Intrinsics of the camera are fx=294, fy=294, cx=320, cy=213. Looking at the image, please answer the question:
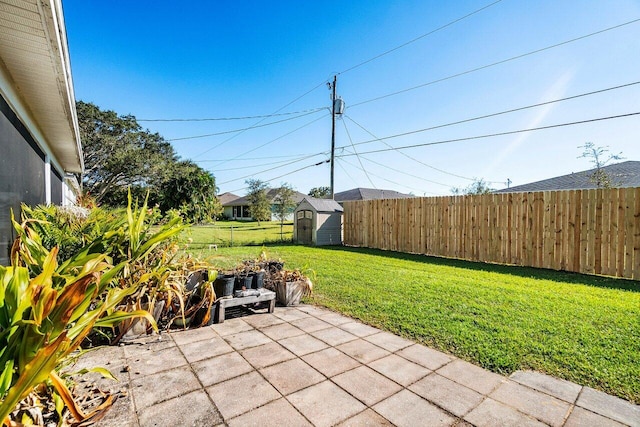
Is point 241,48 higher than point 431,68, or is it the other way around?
point 241,48

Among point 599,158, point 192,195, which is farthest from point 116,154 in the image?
point 599,158

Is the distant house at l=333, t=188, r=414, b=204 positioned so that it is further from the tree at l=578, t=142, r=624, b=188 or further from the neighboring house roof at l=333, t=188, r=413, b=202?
the tree at l=578, t=142, r=624, b=188

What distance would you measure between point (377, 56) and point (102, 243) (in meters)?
12.2

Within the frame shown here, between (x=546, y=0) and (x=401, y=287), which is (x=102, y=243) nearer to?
(x=401, y=287)

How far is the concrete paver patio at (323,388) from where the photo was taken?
1722mm

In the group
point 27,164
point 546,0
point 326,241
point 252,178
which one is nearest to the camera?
point 27,164

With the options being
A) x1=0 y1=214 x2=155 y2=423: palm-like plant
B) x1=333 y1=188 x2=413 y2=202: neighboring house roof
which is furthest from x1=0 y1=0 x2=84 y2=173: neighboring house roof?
x1=333 y1=188 x2=413 y2=202: neighboring house roof

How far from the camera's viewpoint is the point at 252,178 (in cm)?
2755

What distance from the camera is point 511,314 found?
3564 millimetres

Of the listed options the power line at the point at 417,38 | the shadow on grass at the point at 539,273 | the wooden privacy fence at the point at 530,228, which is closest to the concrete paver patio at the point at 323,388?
the shadow on grass at the point at 539,273

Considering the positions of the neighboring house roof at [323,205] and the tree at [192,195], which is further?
the neighboring house roof at [323,205]

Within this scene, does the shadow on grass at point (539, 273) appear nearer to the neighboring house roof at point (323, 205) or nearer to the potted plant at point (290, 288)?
the neighboring house roof at point (323, 205)

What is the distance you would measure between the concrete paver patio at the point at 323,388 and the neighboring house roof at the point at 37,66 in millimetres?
2422

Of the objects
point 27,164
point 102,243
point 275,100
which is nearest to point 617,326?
point 102,243
